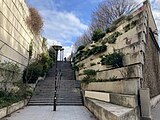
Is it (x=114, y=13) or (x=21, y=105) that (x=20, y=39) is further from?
(x=114, y=13)

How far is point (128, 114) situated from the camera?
20.0ft

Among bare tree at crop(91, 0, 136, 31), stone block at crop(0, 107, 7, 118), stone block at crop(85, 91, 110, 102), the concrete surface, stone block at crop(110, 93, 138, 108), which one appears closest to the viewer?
stone block at crop(110, 93, 138, 108)

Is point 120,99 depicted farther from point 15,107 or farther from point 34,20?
point 34,20

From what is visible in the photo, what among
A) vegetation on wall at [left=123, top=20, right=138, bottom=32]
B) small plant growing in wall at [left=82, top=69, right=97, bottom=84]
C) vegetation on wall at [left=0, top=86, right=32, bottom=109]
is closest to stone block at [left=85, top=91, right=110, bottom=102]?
small plant growing in wall at [left=82, top=69, right=97, bottom=84]

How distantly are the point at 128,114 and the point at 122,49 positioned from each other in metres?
5.25

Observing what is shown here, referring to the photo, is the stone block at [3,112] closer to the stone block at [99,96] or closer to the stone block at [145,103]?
the stone block at [99,96]

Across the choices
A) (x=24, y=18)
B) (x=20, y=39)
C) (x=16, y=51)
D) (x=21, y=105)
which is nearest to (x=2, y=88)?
(x=21, y=105)

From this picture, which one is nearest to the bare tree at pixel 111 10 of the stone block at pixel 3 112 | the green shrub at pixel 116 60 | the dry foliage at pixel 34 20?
the dry foliage at pixel 34 20

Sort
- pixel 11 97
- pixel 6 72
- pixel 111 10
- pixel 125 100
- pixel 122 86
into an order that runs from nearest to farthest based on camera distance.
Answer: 1. pixel 125 100
2. pixel 122 86
3. pixel 11 97
4. pixel 6 72
5. pixel 111 10

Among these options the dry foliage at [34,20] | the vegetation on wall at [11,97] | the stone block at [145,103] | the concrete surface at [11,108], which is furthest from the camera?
the dry foliage at [34,20]

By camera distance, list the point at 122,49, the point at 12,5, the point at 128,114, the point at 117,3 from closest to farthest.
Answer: the point at 128,114 < the point at 122,49 < the point at 12,5 < the point at 117,3

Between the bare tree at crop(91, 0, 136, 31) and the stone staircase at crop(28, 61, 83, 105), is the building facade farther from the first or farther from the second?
the bare tree at crop(91, 0, 136, 31)

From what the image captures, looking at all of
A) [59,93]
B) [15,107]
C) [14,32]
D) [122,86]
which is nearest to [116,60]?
[122,86]

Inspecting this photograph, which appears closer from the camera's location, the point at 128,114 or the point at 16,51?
the point at 128,114
